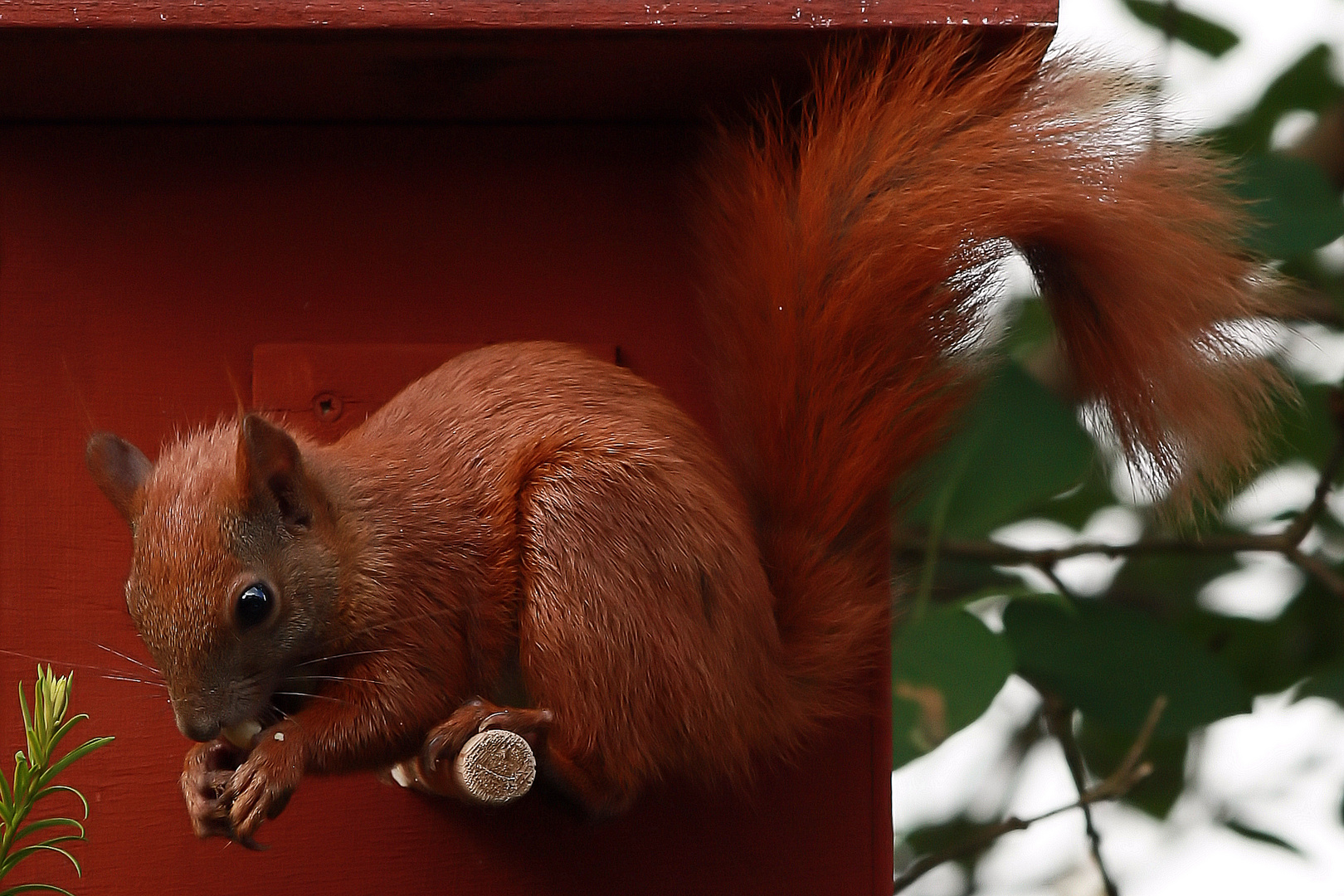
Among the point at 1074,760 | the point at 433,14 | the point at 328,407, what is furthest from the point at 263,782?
the point at 1074,760

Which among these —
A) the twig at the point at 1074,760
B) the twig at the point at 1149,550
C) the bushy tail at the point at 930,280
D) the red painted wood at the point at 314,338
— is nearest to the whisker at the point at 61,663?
the red painted wood at the point at 314,338

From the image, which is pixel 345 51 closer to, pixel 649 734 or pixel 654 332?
pixel 654 332

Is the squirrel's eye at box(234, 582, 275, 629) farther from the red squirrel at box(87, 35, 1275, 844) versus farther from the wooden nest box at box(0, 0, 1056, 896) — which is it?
the wooden nest box at box(0, 0, 1056, 896)

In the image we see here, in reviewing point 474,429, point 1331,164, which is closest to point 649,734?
point 474,429

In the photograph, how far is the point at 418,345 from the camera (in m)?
1.28

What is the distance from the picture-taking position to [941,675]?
56.9 inches

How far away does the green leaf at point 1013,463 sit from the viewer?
1.48m

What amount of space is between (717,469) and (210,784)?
441 mm

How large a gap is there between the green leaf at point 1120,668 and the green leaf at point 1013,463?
0.14 meters

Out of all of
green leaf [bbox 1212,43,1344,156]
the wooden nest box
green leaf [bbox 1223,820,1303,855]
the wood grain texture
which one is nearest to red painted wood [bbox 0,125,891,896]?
the wooden nest box

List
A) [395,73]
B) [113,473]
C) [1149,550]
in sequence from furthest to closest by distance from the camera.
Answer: [1149,550] → [395,73] → [113,473]

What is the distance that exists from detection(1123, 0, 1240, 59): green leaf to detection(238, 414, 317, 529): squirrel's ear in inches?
45.4

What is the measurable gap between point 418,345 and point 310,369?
0.10m

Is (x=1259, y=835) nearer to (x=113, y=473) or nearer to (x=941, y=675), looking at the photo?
(x=941, y=675)
